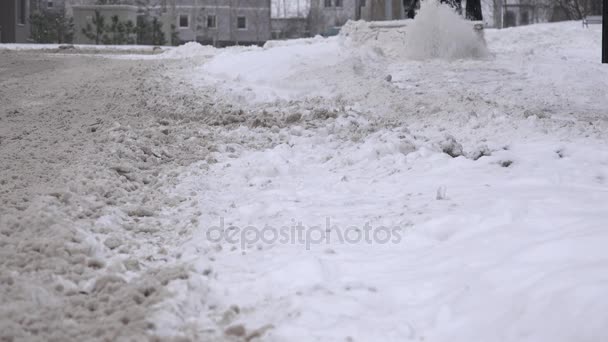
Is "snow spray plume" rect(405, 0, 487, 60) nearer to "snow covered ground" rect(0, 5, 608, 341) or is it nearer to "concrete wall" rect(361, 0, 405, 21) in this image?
"snow covered ground" rect(0, 5, 608, 341)

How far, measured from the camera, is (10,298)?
3.46m

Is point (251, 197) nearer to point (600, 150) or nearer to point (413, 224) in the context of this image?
point (413, 224)

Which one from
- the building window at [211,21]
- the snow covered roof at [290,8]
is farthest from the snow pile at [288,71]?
the snow covered roof at [290,8]

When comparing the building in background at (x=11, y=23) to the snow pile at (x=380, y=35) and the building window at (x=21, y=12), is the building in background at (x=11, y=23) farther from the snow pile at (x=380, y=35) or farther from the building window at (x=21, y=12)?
the snow pile at (x=380, y=35)

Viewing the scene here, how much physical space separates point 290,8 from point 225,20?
9.19 m

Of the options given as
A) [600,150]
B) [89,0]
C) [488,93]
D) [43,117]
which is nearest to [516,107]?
[488,93]

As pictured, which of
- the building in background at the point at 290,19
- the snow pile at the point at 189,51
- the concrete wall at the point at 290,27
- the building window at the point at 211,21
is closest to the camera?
the snow pile at the point at 189,51

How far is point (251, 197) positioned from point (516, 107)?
12.5 ft

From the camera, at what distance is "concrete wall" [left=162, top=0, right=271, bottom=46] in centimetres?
5425

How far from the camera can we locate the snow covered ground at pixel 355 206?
3.33m

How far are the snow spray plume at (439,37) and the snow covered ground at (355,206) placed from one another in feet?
5.23

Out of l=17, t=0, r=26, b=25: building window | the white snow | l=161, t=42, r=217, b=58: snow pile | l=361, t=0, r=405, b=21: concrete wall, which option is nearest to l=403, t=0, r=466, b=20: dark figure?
l=361, t=0, r=405, b=21: concrete wall

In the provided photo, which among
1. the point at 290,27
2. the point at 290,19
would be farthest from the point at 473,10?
the point at 290,19

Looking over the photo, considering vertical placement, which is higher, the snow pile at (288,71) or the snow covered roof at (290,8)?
the snow covered roof at (290,8)
